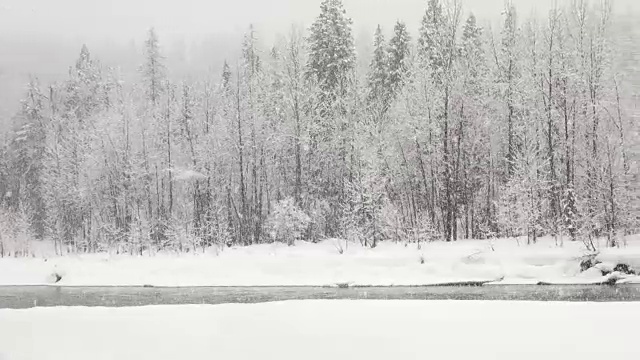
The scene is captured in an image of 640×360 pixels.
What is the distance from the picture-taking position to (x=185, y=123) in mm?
41188

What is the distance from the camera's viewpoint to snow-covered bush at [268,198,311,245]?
111ft

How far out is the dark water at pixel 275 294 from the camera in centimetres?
2031

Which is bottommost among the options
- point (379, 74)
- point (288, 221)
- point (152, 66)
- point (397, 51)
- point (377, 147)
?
point (288, 221)

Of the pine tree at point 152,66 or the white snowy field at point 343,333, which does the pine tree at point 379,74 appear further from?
the white snowy field at point 343,333

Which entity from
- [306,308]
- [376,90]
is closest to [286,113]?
[376,90]

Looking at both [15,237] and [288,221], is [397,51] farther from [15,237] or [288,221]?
[15,237]

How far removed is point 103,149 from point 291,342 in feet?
114

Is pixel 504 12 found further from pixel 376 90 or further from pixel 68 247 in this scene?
pixel 68 247

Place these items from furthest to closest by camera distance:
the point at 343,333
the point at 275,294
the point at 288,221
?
the point at 288,221 < the point at 275,294 < the point at 343,333

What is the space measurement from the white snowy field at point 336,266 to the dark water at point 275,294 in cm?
123

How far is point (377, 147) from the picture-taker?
33.1m

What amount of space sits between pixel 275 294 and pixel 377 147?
12.5 metres

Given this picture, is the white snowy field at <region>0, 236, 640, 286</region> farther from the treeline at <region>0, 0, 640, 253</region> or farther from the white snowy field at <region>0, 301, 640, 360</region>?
the white snowy field at <region>0, 301, 640, 360</region>

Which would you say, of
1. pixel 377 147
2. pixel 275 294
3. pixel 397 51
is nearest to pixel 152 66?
pixel 397 51
